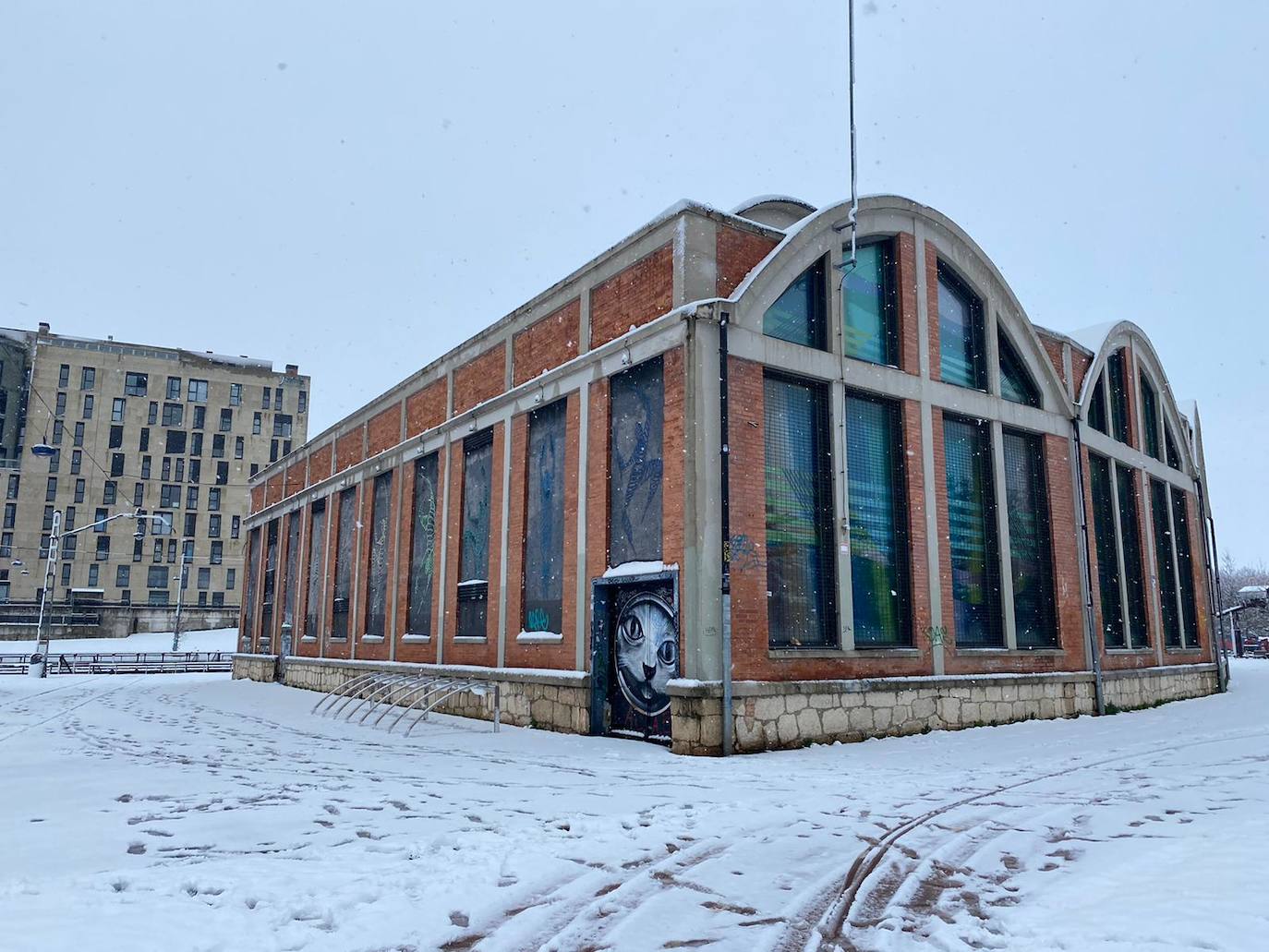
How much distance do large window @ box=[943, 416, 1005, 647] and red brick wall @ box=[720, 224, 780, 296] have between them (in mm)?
5295

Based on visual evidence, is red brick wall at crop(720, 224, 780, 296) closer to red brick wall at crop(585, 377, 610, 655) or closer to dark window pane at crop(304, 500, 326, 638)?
red brick wall at crop(585, 377, 610, 655)

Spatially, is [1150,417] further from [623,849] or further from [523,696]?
[623,849]

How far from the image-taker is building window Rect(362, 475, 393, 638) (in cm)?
2377

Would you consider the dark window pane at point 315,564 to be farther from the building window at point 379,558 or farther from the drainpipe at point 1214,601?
the drainpipe at point 1214,601

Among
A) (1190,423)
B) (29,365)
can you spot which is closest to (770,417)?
(1190,423)

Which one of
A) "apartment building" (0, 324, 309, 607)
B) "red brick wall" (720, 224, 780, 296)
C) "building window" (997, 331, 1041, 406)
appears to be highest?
"apartment building" (0, 324, 309, 607)

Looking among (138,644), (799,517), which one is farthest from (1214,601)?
(138,644)

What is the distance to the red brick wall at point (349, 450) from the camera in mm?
26828

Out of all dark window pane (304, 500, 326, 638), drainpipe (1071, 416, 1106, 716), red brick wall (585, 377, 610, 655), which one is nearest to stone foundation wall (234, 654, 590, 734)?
red brick wall (585, 377, 610, 655)

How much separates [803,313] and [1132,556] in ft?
42.3

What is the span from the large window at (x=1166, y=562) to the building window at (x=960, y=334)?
9.01 meters

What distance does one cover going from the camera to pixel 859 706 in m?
13.9

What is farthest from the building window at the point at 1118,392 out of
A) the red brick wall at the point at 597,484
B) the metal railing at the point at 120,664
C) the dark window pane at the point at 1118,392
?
the metal railing at the point at 120,664

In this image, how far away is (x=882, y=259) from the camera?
663 inches
